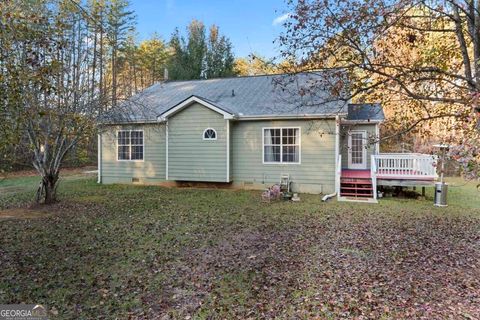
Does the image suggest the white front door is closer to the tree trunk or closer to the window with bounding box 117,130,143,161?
the window with bounding box 117,130,143,161

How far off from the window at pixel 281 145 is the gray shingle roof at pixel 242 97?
2.32ft

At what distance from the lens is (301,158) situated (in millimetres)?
11570

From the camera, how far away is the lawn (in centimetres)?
352

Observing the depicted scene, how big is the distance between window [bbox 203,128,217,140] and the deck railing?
566 centimetres

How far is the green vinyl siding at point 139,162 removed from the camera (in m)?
13.2

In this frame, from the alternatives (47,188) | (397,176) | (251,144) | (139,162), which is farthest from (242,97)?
(47,188)

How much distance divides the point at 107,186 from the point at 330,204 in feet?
29.6

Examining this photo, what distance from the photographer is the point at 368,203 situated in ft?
31.8

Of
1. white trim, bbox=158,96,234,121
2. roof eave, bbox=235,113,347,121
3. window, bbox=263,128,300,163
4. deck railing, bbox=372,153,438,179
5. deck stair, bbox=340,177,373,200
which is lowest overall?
deck stair, bbox=340,177,373,200

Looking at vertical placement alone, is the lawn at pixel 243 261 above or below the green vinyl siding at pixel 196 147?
below

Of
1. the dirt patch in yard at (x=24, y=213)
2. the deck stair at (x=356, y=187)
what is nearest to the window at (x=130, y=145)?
the dirt patch in yard at (x=24, y=213)

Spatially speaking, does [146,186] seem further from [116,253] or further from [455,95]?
[455,95]

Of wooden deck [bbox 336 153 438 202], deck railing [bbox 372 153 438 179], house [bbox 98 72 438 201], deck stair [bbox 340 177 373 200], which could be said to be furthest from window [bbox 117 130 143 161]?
deck railing [bbox 372 153 438 179]

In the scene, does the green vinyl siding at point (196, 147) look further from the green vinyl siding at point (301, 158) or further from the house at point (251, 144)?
the green vinyl siding at point (301, 158)
